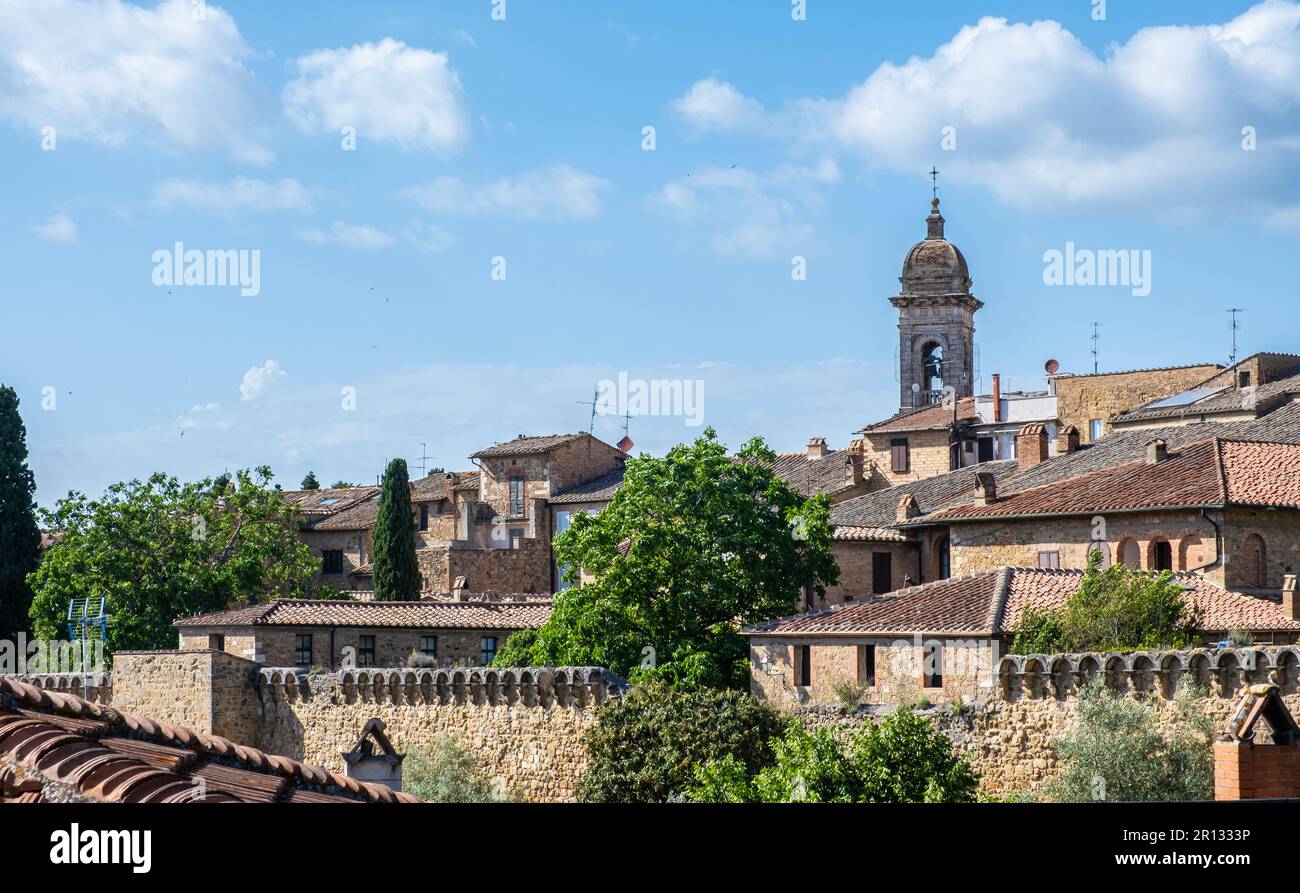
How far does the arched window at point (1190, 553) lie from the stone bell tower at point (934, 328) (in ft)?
169

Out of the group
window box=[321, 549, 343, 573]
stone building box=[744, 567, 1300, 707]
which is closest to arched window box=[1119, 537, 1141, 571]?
stone building box=[744, 567, 1300, 707]

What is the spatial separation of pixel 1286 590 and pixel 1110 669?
10.0 metres

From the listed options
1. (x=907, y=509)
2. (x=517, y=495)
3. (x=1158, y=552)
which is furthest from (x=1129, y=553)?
(x=517, y=495)

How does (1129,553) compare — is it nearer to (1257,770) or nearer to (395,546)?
(1257,770)

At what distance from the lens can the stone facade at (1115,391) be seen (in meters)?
71.8

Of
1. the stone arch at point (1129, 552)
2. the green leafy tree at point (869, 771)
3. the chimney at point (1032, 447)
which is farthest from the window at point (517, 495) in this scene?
the green leafy tree at point (869, 771)

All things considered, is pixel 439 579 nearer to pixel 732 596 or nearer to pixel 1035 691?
pixel 732 596

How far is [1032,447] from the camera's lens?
57.0 meters

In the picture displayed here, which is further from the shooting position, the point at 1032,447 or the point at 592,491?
the point at 592,491

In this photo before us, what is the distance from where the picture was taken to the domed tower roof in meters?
91.9

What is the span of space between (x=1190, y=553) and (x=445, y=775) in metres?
17.3

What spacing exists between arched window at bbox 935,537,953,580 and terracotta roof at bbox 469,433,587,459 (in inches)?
1110

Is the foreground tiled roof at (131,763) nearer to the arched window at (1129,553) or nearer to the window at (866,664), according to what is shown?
the window at (866,664)
